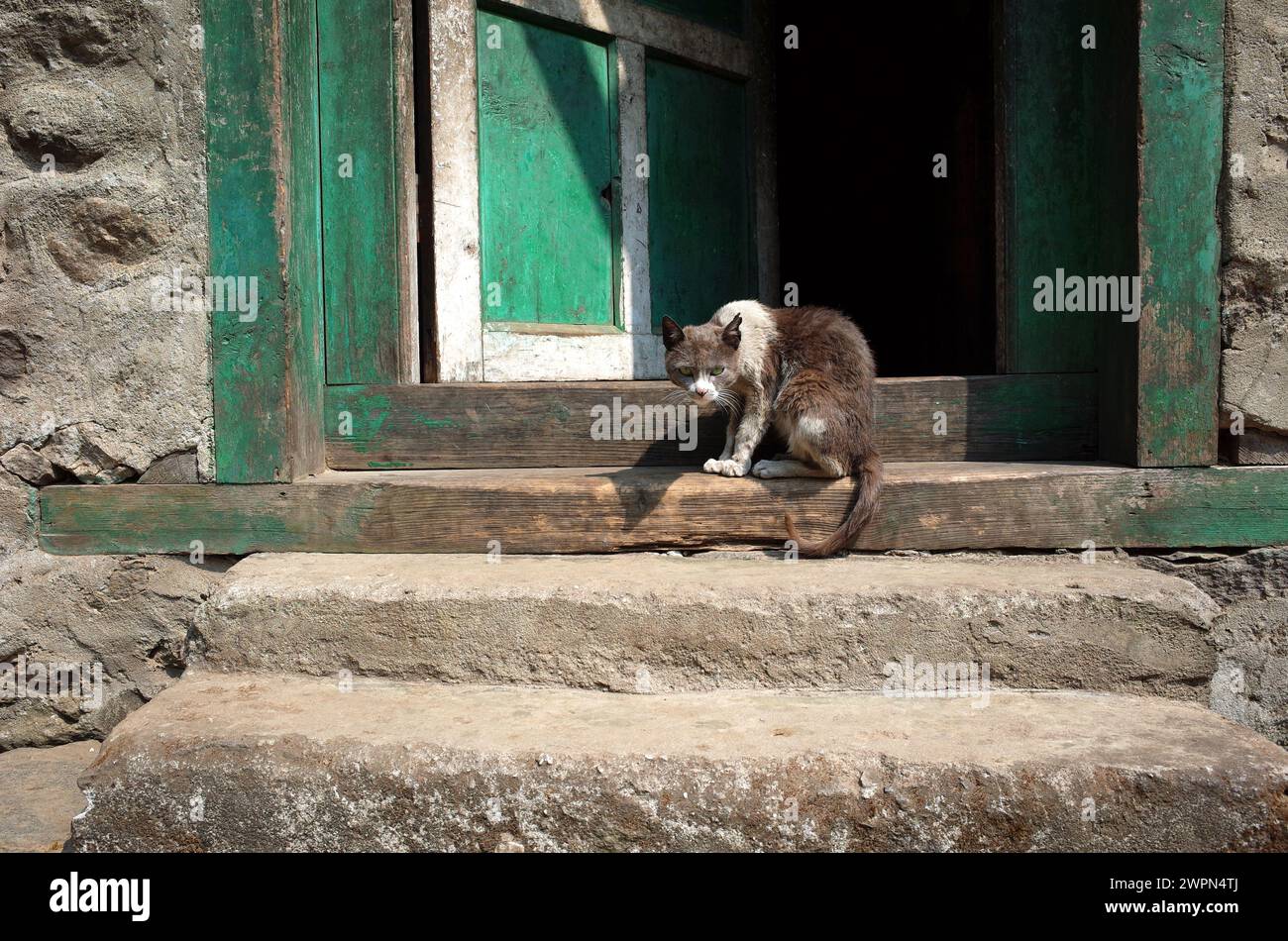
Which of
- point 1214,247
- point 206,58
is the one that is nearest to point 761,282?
point 1214,247

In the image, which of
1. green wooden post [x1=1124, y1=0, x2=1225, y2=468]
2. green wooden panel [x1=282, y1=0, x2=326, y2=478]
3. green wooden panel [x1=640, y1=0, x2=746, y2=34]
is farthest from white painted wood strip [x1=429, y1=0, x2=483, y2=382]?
green wooden post [x1=1124, y1=0, x2=1225, y2=468]

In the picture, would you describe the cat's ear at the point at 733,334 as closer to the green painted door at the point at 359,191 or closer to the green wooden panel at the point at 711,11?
the green painted door at the point at 359,191

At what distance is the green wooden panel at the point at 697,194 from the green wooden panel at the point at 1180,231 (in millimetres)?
2270

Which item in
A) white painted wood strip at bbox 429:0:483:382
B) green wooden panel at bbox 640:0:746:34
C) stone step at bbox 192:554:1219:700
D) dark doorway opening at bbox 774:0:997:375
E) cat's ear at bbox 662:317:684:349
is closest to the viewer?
stone step at bbox 192:554:1219:700

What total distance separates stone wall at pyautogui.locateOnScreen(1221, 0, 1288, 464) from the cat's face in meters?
1.58

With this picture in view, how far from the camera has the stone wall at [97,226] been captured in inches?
124

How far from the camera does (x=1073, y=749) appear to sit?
2.19m

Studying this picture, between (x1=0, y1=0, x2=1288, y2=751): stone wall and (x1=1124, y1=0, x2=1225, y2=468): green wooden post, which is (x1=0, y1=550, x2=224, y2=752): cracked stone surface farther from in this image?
(x1=1124, y1=0, x2=1225, y2=468): green wooden post

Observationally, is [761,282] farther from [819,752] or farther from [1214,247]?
[819,752]

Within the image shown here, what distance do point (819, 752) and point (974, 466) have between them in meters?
1.62

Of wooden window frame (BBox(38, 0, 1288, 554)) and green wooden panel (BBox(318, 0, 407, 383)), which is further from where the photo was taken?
green wooden panel (BBox(318, 0, 407, 383))

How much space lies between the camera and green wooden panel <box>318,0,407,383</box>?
12.0 ft

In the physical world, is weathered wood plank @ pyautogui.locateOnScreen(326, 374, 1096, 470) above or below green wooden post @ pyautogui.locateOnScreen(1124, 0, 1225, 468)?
below

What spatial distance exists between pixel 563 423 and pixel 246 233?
126 centimetres
